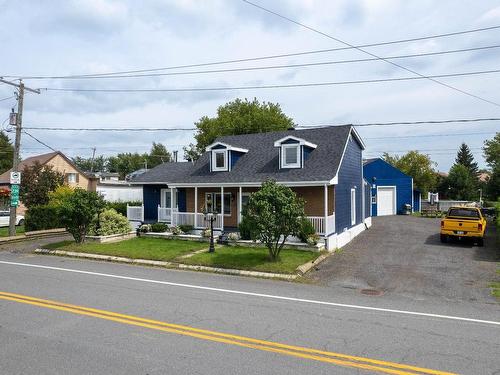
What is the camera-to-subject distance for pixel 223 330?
24.9ft

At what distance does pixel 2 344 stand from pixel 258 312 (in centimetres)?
478

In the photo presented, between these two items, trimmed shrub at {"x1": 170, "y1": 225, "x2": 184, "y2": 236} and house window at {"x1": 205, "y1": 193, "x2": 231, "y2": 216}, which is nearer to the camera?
trimmed shrub at {"x1": 170, "y1": 225, "x2": 184, "y2": 236}

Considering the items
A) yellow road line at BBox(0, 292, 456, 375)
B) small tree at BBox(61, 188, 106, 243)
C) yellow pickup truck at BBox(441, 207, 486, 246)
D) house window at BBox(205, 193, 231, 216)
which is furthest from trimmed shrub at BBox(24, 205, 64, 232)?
yellow pickup truck at BBox(441, 207, 486, 246)

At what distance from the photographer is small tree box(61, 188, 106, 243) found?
19.9 metres

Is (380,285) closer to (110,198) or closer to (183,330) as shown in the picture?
(183,330)

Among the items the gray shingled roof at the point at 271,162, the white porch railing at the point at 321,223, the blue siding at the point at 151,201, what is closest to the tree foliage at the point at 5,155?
the blue siding at the point at 151,201

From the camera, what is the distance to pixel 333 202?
69.9 ft

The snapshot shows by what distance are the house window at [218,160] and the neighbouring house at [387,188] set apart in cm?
1715

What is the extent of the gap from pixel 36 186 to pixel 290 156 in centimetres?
2202

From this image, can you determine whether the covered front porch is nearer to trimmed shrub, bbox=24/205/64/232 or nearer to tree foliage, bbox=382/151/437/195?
trimmed shrub, bbox=24/205/64/232

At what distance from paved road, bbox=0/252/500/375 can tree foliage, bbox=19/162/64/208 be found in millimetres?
22999

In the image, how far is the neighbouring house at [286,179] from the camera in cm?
2083

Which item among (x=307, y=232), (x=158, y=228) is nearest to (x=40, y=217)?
(x=158, y=228)

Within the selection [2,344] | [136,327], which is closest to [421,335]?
[136,327]
